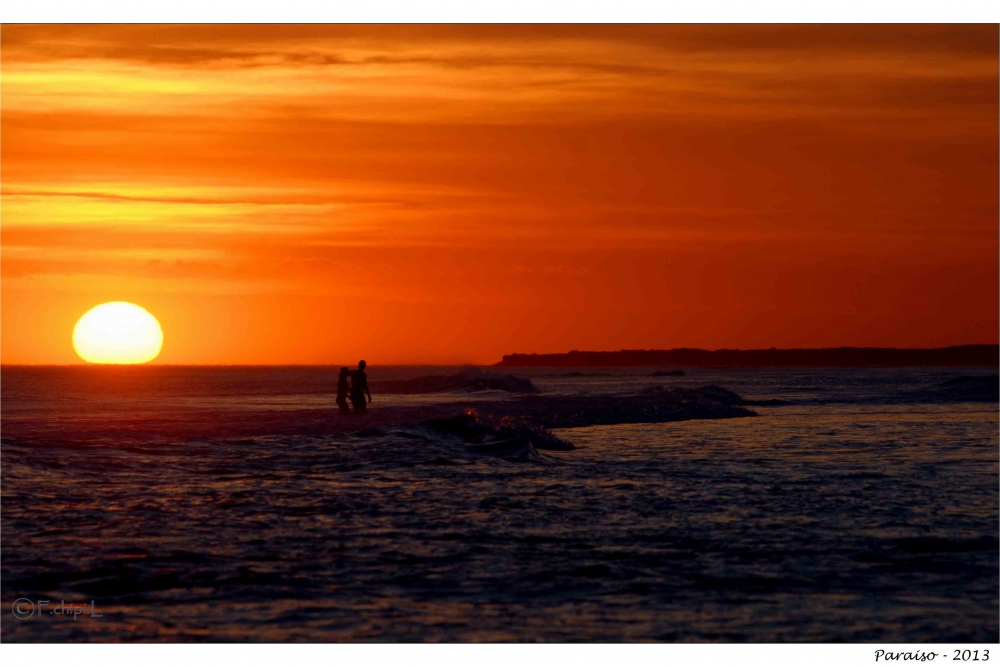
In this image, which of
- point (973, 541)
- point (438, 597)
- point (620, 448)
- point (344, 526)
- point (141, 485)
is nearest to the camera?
point (438, 597)

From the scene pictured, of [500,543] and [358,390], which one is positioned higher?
[358,390]

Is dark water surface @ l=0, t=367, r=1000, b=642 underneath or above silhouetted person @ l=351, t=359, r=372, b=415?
underneath

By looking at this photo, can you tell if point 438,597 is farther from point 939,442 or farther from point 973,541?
point 939,442

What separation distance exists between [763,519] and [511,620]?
6.30 m

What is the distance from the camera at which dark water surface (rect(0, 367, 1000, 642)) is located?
9.93 m

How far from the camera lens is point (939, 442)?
27.0m

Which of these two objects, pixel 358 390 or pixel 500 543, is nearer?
pixel 500 543

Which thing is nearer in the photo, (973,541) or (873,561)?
(873,561)

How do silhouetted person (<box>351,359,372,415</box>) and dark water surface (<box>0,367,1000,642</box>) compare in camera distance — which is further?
silhouetted person (<box>351,359,372,415</box>)

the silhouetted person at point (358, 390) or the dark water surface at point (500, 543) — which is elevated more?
the silhouetted person at point (358, 390)

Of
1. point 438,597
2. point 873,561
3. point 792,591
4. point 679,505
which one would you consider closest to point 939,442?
point 679,505

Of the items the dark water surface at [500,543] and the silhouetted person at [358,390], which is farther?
the silhouetted person at [358,390]

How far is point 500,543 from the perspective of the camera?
13.4 metres

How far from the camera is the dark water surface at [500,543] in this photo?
9.93m
